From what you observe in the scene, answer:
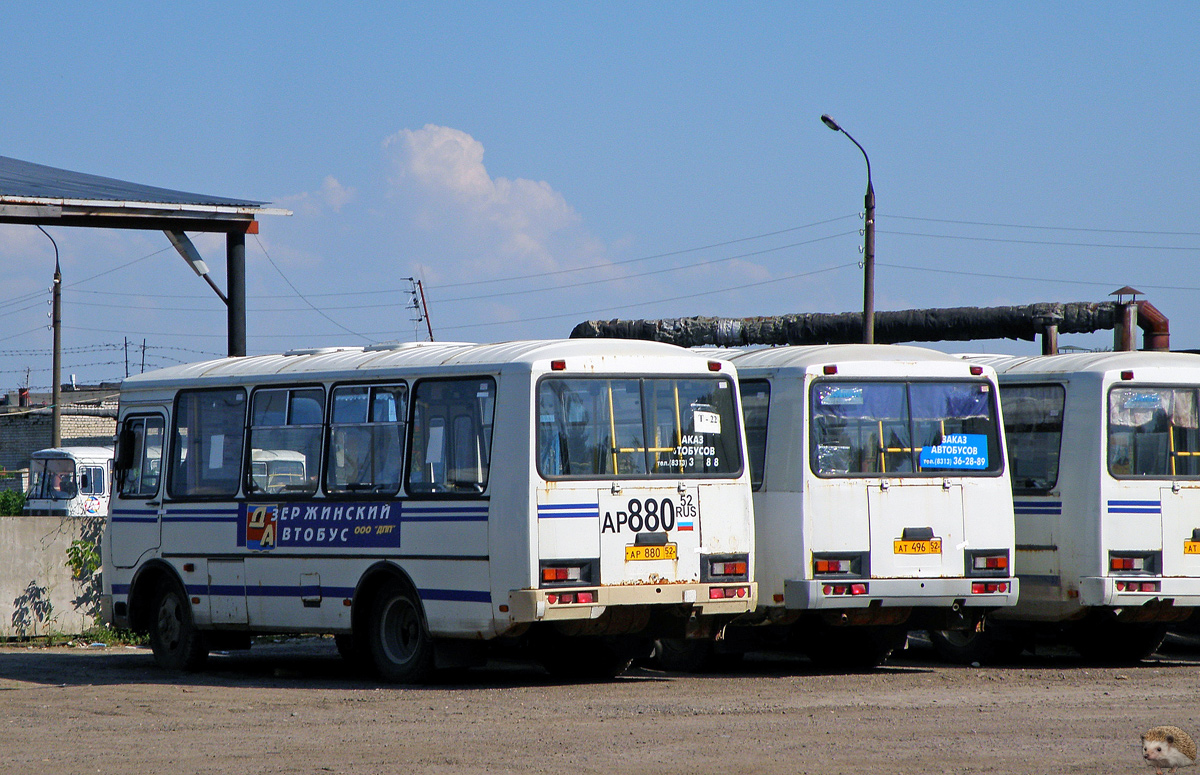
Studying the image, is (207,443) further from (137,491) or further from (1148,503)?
(1148,503)

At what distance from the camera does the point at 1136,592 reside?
1474 centimetres

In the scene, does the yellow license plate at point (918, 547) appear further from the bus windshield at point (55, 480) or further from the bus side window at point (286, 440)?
the bus windshield at point (55, 480)

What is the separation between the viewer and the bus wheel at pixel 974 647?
15.9 m

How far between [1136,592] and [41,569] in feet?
38.6

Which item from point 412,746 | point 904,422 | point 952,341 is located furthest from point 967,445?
point 952,341

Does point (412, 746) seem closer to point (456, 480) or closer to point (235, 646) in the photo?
point (456, 480)

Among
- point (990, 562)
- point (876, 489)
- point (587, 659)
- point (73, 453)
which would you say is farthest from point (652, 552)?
point (73, 453)

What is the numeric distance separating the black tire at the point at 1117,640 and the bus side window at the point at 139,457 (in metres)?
8.94

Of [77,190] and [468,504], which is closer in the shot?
[468,504]

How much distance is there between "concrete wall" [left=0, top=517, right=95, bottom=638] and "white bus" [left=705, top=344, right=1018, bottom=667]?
28.3ft

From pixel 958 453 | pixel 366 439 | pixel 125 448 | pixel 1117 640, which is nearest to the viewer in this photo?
pixel 366 439

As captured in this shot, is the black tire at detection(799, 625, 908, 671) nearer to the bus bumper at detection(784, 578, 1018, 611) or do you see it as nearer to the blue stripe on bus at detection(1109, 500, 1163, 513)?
the bus bumper at detection(784, 578, 1018, 611)

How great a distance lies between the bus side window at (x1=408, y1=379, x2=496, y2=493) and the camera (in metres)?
12.9

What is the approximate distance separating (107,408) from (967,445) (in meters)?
63.0
